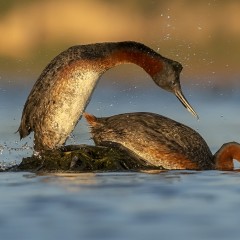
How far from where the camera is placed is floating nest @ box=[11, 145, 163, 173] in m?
13.5

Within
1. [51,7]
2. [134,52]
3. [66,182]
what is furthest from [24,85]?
[66,182]

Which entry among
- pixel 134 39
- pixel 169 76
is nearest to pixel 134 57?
pixel 169 76

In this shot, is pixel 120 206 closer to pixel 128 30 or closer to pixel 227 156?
pixel 227 156

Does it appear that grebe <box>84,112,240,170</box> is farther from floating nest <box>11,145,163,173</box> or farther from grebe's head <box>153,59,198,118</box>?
grebe's head <box>153,59,198,118</box>

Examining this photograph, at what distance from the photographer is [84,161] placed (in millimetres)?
13516

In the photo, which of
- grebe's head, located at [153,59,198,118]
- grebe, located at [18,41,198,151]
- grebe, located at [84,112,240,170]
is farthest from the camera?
grebe's head, located at [153,59,198,118]

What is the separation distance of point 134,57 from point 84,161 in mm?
1554

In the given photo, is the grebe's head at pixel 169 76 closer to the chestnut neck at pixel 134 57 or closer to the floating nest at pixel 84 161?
the chestnut neck at pixel 134 57

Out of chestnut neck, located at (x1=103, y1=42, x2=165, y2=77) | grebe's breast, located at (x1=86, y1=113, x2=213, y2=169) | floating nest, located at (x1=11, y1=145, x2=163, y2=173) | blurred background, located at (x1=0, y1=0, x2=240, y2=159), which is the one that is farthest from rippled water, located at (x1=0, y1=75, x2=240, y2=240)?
blurred background, located at (x1=0, y1=0, x2=240, y2=159)

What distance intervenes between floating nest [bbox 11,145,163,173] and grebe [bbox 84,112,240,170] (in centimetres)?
24

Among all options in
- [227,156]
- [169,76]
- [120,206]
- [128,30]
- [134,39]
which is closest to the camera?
[120,206]

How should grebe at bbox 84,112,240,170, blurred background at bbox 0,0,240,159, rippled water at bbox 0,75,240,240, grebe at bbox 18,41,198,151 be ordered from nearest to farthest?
1. rippled water at bbox 0,75,240,240
2. grebe at bbox 18,41,198,151
3. grebe at bbox 84,112,240,170
4. blurred background at bbox 0,0,240,159

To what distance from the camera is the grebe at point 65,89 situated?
13984mm

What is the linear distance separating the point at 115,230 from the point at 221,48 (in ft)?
65.0
